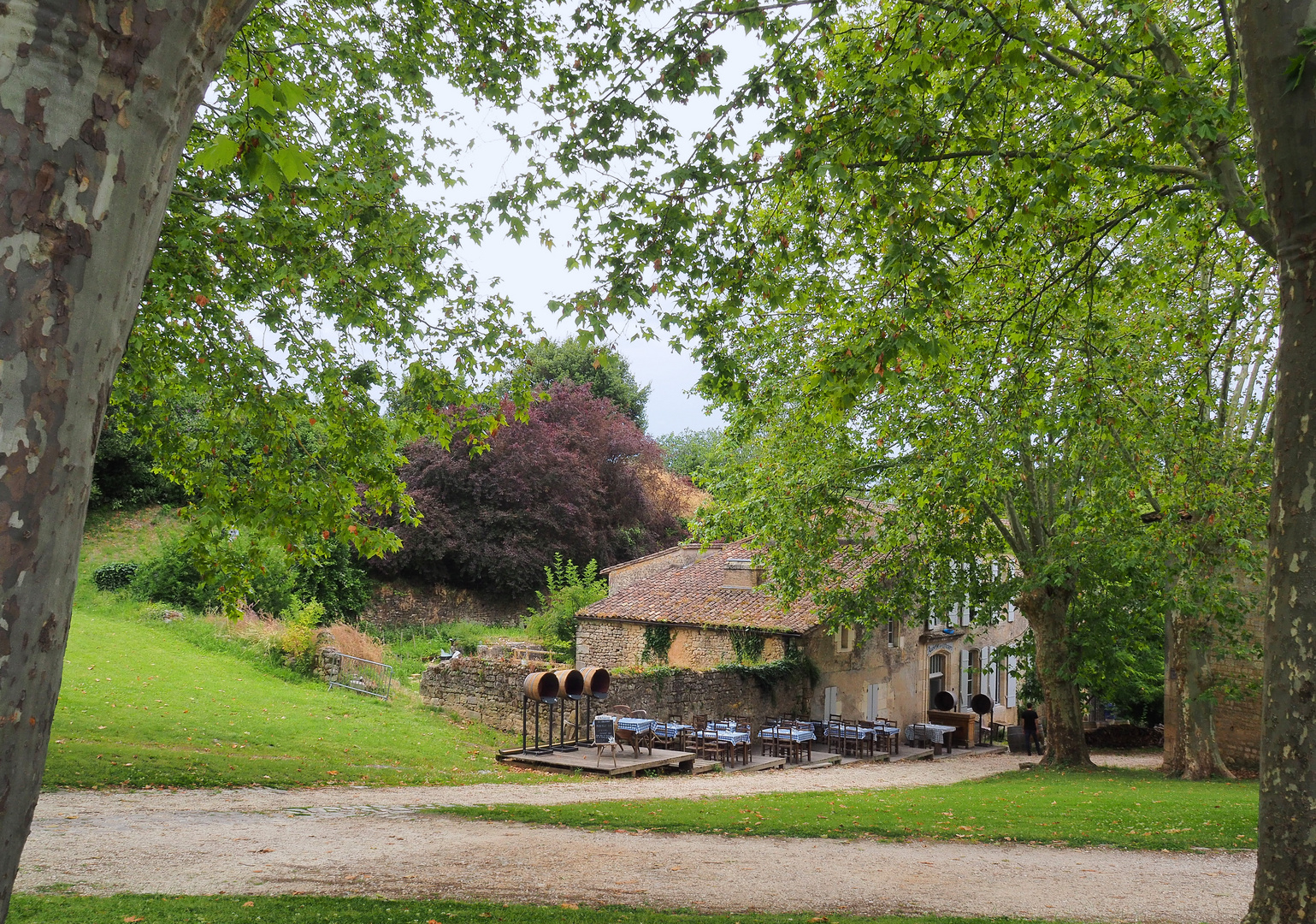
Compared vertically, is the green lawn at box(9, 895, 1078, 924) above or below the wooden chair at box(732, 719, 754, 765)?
above

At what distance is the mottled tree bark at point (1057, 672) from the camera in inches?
738

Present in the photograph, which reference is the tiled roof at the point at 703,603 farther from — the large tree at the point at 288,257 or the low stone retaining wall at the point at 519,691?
the large tree at the point at 288,257

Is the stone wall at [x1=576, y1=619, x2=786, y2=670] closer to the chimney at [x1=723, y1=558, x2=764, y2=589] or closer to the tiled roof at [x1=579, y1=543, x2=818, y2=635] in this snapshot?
the tiled roof at [x1=579, y1=543, x2=818, y2=635]

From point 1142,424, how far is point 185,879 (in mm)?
12907

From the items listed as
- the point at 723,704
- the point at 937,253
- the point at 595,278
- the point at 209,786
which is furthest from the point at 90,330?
the point at 723,704

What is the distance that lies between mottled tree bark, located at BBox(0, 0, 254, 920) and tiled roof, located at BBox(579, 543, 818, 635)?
20541 millimetres

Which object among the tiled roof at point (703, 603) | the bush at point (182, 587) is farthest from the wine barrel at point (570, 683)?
the bush at point (182, 587)

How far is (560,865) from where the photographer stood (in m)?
7.88

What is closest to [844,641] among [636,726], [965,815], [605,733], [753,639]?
[753,639]

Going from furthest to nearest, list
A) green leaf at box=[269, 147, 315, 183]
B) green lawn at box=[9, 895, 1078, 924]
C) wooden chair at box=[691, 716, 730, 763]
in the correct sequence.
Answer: wooden chair at box=[691, 716, 730, 763]
green lawn at box=[9, 895, 1078, 924]
green leaf at box=[269, 147, 315, 183]

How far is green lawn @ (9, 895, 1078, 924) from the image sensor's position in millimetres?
5609

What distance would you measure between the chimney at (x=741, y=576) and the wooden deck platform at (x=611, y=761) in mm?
8346

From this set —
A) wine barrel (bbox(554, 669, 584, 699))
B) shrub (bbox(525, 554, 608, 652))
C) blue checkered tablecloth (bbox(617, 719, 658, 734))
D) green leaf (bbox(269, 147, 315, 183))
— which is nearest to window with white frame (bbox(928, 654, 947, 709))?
shrub (bbox(525, 554, 608, 652))

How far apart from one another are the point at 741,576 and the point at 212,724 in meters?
15.1
